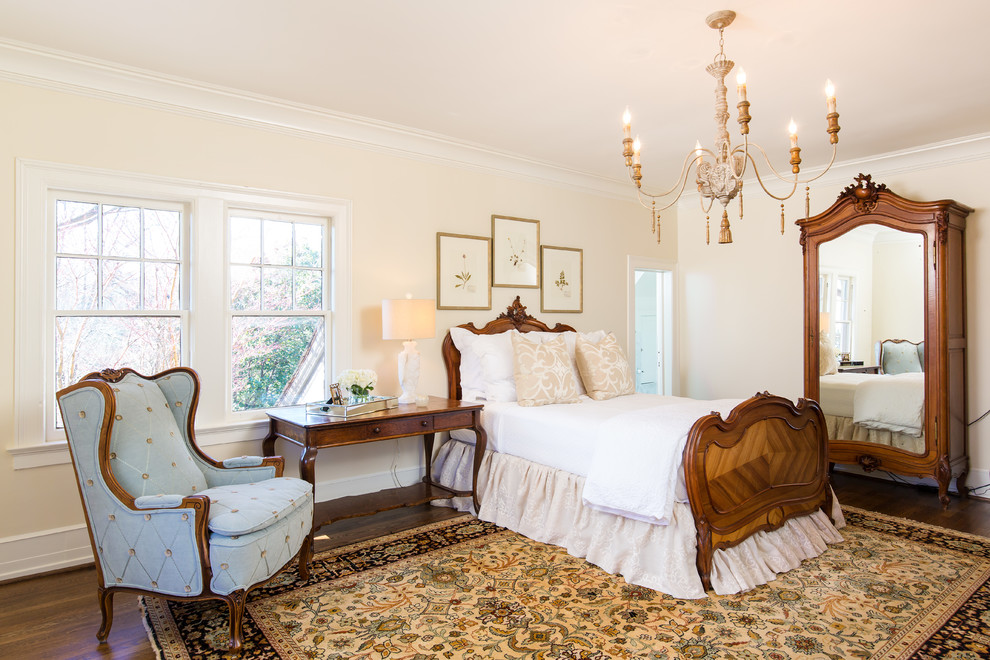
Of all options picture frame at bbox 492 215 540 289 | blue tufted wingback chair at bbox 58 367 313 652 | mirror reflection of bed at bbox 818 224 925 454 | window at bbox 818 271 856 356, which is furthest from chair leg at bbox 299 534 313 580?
window at bbox 818 271 856 356

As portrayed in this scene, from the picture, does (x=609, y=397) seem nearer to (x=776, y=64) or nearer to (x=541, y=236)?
(x=541, y=236)

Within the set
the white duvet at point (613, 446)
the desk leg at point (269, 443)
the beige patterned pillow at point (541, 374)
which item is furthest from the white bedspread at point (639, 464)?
the desk leg at point (269, 443)

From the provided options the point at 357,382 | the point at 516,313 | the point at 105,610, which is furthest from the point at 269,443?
the point at 516,313

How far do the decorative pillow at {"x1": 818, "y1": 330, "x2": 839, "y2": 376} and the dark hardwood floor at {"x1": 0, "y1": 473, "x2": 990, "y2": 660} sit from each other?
0.99m

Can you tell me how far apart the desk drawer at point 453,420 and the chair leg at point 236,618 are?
1.54 metres

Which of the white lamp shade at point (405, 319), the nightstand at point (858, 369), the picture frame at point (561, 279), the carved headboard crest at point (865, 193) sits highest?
the carved headboard crest at point (865, 193)

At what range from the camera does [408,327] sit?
3.83 metres

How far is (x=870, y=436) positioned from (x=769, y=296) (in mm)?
1563

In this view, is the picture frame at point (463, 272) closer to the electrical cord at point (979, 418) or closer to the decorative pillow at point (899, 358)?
the decorative pillow at point (899, 358)

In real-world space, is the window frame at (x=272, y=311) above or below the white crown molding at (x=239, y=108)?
below

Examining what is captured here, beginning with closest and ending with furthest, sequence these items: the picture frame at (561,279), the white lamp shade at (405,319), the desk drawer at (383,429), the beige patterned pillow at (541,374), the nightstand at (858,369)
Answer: the desk drawer at (383,429)
the white lamp shade at (405,319)
the beige patterned pillow at (541,374)
the nightstand at (858,369)
the picture frame at (561,279)

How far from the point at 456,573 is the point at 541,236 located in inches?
117

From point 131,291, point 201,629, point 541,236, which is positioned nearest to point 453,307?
point 541,236

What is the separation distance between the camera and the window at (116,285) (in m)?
3.18
